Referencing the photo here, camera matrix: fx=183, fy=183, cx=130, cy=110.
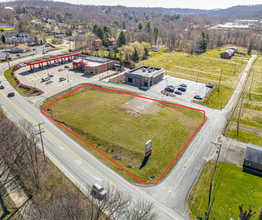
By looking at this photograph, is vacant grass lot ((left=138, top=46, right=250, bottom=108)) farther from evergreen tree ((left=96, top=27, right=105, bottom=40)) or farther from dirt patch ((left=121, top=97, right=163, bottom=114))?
evergreen tree ((left=96, top=27, right=105, bottom=40))

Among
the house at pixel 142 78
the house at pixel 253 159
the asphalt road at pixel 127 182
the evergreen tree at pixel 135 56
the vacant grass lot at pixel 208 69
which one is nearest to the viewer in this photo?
the asphalt road at pixel 127 182

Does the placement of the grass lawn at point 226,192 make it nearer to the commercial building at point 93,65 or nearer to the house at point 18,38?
the commercial building at point 93,65

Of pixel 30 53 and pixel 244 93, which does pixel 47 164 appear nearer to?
pixel 244 93

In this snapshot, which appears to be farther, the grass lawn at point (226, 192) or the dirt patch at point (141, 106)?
the dirt patch at point (141, 106)

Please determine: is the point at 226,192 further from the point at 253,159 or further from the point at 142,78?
the point at 142,78

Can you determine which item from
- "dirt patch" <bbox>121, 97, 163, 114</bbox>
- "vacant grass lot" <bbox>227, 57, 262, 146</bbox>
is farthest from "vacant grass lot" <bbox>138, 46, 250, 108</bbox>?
"dirt patch" <bbox>121, 97, 163, 114</bbox>

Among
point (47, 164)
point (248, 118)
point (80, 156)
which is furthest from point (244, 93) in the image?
point (47, 164)

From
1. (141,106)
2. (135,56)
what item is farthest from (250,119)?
(135,56)

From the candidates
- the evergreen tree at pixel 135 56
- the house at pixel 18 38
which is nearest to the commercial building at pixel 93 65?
the evergreen tree at pixel 135 56
